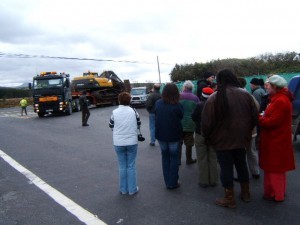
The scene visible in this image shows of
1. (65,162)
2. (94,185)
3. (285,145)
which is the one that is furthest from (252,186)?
(65,162)

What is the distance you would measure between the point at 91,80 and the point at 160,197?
88.2 ft

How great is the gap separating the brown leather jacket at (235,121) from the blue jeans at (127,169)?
5.00 feet

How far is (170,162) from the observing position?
19.0 ft

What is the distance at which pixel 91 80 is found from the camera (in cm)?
3141

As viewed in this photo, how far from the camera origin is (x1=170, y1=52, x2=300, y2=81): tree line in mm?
39250

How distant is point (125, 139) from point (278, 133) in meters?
2.29

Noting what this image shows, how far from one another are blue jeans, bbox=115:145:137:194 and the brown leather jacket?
1.52 meters

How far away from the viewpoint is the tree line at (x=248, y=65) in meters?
39.2

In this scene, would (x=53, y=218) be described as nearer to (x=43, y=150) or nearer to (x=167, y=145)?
(x=167, y=145)

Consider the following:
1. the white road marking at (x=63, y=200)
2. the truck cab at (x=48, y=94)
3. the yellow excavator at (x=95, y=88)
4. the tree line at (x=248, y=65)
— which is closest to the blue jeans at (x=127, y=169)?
the white road marking at (x=63, y=200)

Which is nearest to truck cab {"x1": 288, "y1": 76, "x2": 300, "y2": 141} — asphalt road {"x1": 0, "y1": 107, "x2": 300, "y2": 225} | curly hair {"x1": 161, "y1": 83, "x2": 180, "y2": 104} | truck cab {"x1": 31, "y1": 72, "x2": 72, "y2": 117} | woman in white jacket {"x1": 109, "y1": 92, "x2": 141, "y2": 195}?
asphalt road {"x1": 0, "y1": 107, "x2": 300, "y2": 225}

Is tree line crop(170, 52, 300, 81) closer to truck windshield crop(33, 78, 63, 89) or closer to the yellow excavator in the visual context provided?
the yellow excavator

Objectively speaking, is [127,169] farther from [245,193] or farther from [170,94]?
[245,193]

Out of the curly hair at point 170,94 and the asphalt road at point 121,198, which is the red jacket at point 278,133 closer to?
the asphalt road at point 121,198
